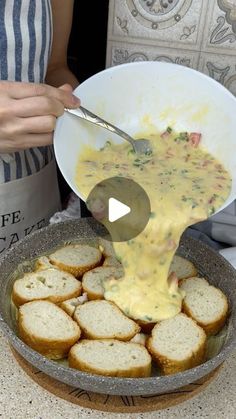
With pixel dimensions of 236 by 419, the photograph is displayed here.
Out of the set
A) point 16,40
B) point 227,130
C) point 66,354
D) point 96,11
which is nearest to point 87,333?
point 66,354

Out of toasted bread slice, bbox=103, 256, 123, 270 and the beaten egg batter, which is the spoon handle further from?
toasted bread slice, bbox=103, 256, 123, 270

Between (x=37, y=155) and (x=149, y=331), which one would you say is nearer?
(x=149, y=331)

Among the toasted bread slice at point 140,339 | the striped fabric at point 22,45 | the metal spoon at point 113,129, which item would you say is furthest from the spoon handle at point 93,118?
the toasted bread slice at point 140,339

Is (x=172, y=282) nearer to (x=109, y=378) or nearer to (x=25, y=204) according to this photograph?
(x=109, y=378)

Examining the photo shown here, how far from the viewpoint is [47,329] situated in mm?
849

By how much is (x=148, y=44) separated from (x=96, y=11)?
35 cm

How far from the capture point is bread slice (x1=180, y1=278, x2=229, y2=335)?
2.93 ft

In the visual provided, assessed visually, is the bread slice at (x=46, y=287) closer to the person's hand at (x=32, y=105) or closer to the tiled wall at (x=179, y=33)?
the person's hand at (x=32, y=105)

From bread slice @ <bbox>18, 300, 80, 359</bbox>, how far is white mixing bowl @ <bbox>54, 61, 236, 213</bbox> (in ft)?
0.75

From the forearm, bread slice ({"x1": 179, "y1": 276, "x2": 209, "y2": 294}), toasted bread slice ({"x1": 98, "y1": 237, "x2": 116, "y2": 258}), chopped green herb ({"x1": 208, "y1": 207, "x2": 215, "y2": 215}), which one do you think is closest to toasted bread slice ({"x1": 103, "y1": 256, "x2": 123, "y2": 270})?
toasted bread slice ({"x1": 98, "y1": 237, "x2": 116, "y2": 258})

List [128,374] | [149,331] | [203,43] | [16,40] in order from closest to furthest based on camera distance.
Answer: [128,374], [149,331], [16,40], [203,43]

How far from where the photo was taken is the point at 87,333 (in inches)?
34.2

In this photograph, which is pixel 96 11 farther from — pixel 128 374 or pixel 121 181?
pixel 128 374
